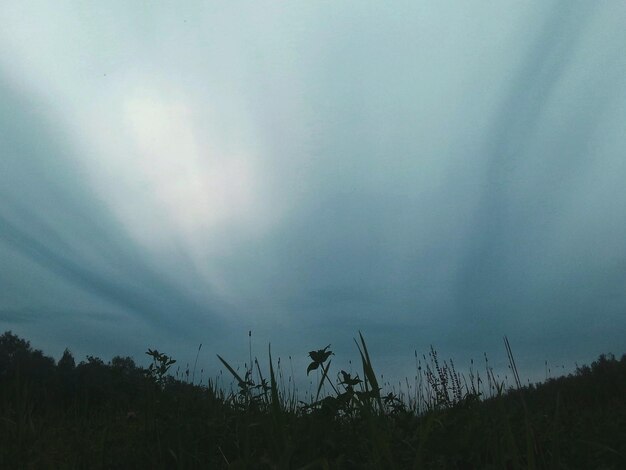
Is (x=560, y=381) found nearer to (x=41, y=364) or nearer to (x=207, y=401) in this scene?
(x=207, y=401)

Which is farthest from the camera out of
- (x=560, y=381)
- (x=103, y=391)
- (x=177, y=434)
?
(x=560, y=381)

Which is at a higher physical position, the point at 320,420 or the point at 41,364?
the point at 41,364

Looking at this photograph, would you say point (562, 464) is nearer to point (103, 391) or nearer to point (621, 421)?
point (621, 421)

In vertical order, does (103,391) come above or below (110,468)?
above

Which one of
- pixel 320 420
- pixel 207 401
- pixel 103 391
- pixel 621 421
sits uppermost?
pixel 103 391

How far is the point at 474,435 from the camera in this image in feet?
11.2

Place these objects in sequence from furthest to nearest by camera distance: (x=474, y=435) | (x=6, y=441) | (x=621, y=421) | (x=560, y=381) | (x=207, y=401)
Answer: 1. (x=560, y=381)
2. (x=207, y=401)
3. (x=621, y=421)
4. (x=6, y=441)
5. (x=474, y=435)

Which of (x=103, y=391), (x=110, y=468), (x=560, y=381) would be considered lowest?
(x=110, y=468)

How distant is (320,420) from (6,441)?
291cm

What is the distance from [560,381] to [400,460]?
1157 cm

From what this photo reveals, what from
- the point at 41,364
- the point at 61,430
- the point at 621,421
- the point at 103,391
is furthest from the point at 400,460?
the point at 41,364

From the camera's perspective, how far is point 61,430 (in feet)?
19.0

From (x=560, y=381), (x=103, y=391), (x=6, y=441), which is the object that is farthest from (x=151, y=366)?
(x=560, y=381)

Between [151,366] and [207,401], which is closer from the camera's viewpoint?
[151,366]
